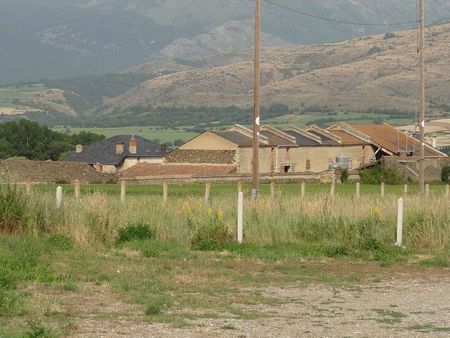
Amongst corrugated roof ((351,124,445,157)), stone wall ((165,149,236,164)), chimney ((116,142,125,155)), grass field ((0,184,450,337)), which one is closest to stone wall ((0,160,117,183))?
stone wall ((165,149,236,164))

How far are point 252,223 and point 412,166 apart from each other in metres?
62.7

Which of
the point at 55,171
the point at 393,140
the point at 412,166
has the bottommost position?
the point at 55,171

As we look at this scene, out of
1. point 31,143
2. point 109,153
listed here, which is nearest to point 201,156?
point 109,153

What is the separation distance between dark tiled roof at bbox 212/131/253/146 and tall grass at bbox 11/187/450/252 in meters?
59.5

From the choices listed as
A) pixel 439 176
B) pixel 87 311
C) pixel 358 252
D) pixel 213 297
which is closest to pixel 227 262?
pixel 358 252

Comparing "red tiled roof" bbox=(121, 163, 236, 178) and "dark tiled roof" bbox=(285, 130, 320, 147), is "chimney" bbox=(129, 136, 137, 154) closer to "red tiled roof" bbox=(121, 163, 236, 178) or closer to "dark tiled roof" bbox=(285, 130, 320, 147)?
"red tiled roof" bbox=(121, 163, 236, 178)

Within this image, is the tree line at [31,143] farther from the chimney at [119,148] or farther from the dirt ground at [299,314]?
the dirt ground at [299,314]

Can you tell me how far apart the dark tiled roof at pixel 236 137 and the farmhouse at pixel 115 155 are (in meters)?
8.27

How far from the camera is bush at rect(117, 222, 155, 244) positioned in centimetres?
2331

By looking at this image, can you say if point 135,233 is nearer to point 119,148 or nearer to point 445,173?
point 445,173

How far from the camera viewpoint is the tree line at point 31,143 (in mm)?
107938

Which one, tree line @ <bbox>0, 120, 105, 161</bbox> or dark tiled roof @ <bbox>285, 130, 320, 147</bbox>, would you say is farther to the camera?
tree line @ <bbox>0, 120, 105, 161</bbox>

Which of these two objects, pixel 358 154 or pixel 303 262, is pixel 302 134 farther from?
pixel 303 262

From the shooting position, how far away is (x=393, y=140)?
10112 cm
